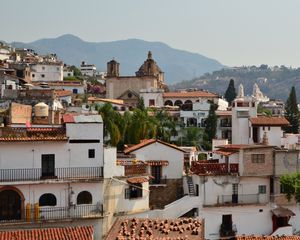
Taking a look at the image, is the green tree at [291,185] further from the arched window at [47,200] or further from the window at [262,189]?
the arched window at [47,200]

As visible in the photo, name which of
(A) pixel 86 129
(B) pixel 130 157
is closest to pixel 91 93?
(B) pixel 130 157

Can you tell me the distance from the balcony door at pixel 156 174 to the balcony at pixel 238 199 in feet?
13.2

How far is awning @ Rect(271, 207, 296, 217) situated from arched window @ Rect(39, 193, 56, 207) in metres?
14.4

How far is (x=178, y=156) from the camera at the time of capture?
37125 millimetres

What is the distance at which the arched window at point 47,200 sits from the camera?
28.6 m

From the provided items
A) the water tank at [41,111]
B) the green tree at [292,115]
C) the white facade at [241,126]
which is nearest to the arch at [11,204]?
the water tank at [41,111]

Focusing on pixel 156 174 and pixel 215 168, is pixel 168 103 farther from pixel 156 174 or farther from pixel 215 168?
pixel 156 174

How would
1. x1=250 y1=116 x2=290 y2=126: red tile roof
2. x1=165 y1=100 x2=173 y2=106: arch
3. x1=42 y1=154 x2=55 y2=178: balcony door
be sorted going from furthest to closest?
x1=165 y1=100 x2=173 y2=106: arch < x1=250 y1=116 x2=290 y2=126: red tile roof < x1=42 y1=154 x2=55 y2=178: balcony door

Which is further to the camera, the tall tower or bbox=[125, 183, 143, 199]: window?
the tall tower

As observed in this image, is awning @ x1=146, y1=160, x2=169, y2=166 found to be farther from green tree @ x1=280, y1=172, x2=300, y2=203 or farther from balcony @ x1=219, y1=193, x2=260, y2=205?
green tree @ x1=280, y1=172, x2=300, y2=203

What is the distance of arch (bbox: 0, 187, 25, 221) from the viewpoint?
91.9 ft

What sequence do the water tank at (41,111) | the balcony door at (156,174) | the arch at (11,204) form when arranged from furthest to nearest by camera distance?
the water tank at (41,111) < the balcony door at (156,174) < the arch at (11,204)

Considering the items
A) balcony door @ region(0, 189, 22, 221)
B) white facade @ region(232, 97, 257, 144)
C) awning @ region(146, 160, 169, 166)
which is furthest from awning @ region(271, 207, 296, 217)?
white facade @ region(232, 97, 257, 144)

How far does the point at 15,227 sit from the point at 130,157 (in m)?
11.2
